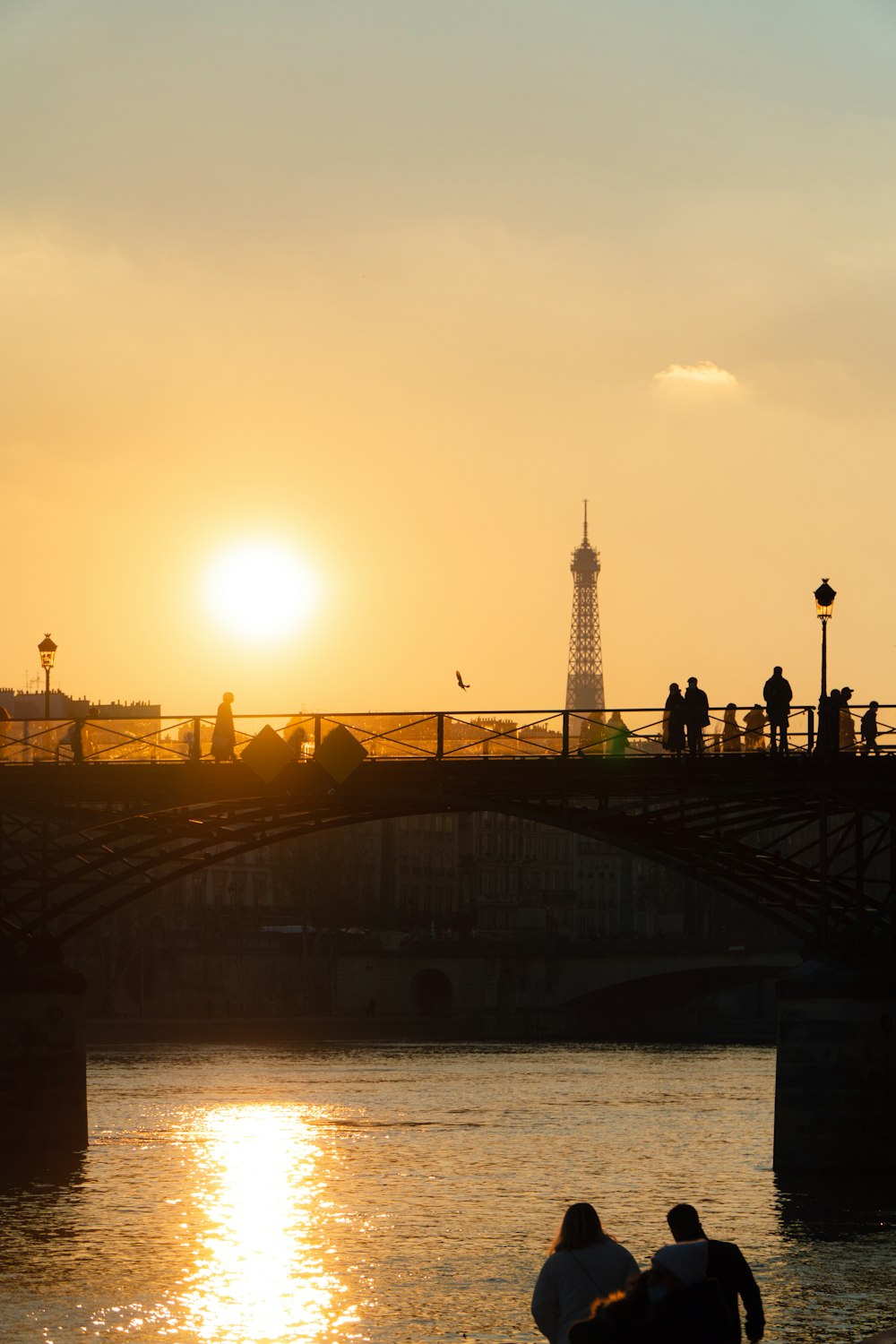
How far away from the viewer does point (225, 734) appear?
2090 inches

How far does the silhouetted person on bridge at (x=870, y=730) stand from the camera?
48688 mm

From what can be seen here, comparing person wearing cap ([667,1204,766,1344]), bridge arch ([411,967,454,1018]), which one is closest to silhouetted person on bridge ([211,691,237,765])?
person wearing cap ([667,1204,766,1344])

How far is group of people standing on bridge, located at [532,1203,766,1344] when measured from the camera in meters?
16.9

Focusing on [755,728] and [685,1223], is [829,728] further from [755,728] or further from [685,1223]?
[685,1223]

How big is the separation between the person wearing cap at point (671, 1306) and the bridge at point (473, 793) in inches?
1161

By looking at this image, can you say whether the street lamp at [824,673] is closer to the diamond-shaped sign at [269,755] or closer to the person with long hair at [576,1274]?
the diamond-shaped sign at [269,755]

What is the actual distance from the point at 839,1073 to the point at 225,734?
49.8 ft

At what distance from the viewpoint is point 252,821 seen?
57.2 meters

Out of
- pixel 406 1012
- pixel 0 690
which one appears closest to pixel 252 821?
pixel 406 1012

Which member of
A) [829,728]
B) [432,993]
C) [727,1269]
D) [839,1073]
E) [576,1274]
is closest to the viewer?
[576,1274]

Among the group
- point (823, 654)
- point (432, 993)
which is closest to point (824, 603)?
point (823, 654)

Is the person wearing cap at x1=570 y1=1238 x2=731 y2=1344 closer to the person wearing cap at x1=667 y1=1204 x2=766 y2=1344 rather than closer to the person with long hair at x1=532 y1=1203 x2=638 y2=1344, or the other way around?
the person wearing cap at x1=667 y1=1204 x2=766 y2=1344

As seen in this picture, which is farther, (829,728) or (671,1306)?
(829,728)

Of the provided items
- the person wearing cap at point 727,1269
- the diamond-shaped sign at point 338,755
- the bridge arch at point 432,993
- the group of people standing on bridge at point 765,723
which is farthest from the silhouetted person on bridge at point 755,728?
the bridge arch at point 432,993
